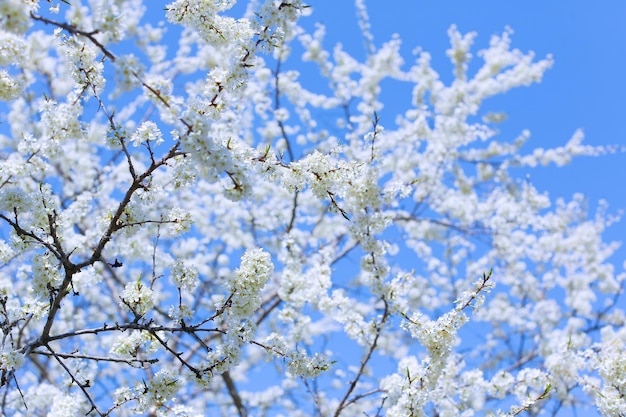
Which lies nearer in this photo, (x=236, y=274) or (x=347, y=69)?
(x=236, y=274)

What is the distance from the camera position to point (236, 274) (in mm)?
3219

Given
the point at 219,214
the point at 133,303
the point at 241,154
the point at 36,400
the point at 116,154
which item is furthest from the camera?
the point at 219,214

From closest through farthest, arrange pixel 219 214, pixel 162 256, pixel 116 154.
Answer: pixel 162 256 → pixel 116 154 → pixel 219 214

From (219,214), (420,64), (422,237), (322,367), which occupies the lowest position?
(322,367)

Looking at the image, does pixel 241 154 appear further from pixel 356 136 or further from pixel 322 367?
pixel 356 136

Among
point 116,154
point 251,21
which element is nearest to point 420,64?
point 116,154

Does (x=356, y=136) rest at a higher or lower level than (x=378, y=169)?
higher

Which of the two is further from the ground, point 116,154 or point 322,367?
point 116,154

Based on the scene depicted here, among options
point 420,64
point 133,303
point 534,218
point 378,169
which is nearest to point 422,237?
point 534,218

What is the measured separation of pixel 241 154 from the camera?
292 centimetres

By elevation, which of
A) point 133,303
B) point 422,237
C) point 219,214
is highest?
point 219,214

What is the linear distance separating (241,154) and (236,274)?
2.40 ft

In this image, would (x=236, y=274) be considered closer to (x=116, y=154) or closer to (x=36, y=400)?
(x=36, y=400)

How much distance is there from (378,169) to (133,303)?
2035mm
